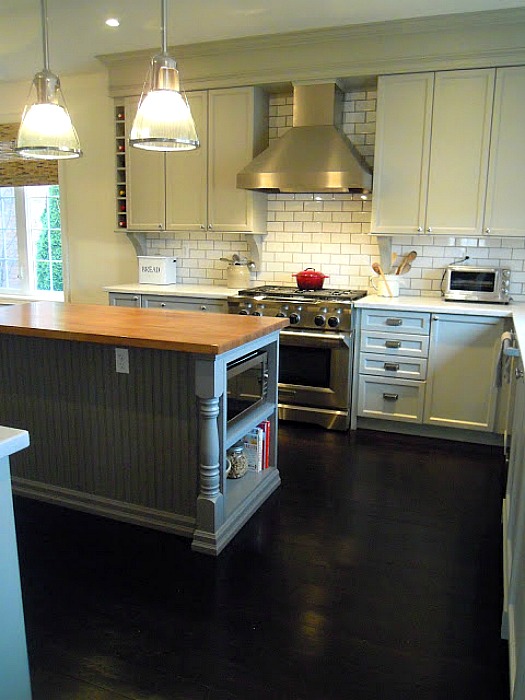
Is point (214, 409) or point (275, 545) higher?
point (214, 409)

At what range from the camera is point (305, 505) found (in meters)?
3.09

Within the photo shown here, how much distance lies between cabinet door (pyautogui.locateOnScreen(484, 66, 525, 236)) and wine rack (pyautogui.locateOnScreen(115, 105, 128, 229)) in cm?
303

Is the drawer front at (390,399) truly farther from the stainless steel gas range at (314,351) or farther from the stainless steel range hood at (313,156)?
the stainless steel range hood at (313,156)

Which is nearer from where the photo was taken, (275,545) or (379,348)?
(275,545)

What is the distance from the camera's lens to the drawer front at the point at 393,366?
4086 millimetres

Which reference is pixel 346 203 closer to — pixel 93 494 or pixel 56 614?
pixel 93 494

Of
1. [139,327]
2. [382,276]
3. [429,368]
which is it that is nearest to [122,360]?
[139,327]

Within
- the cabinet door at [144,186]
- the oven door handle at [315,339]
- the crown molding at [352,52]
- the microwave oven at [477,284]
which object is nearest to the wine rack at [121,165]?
the cabinet door at [144,186]

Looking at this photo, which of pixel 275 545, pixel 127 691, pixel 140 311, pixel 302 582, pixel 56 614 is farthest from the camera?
pixel 140 311

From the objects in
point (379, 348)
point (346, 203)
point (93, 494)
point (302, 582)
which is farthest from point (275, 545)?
point (346, 203)

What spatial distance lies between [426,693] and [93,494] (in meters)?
1.79

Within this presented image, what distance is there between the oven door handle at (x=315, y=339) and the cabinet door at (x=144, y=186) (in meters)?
1.61

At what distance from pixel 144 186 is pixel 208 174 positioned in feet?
2.08

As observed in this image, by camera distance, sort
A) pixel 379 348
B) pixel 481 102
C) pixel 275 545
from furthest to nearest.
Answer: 1. pixel 379 348
2. pixel 481 102
3. pixel 275 545
